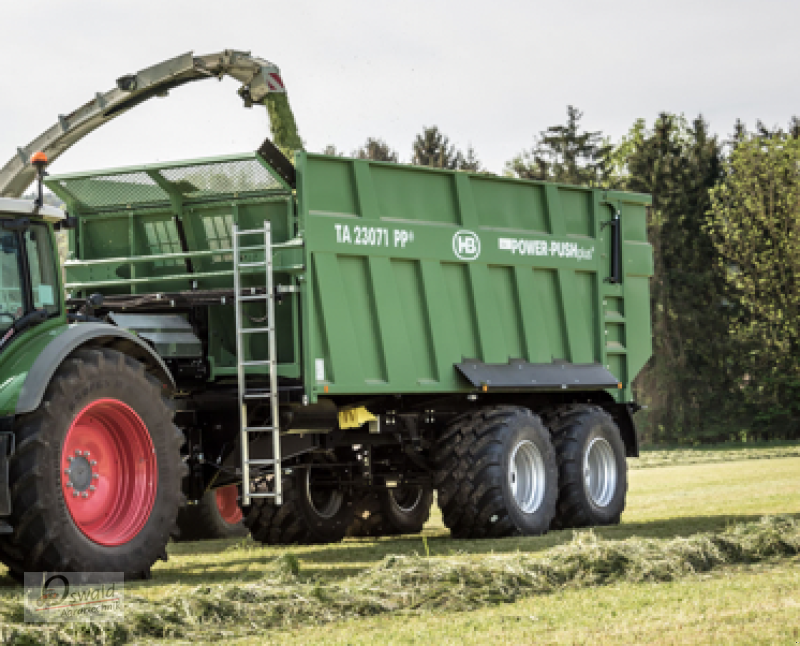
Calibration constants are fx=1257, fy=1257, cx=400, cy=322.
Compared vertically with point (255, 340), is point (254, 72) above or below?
above

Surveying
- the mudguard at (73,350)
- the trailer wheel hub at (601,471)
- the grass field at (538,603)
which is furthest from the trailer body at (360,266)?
the grass field at (538,603)

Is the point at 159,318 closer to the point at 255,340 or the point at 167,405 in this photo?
the point at 255,340

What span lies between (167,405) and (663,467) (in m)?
18.1

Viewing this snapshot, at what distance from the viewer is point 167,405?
8.37 m

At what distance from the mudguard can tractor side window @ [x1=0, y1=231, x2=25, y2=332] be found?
36 centimetres

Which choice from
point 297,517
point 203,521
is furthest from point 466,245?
point 203,521

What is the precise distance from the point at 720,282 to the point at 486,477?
33862 mm

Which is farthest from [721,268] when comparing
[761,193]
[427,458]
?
[427,458]

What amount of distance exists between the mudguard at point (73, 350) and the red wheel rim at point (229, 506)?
4529mm

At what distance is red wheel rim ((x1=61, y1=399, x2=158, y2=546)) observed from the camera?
7773 mm

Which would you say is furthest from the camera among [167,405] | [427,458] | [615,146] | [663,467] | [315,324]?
[615,146]

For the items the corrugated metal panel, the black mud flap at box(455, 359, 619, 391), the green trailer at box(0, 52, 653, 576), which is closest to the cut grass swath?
the green trailer at box(0, 52, 653, 576)

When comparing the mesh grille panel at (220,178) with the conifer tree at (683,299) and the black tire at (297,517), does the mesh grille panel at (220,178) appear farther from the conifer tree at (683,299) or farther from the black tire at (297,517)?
the conifer tree at (683,299)

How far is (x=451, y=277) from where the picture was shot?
11445 mm
